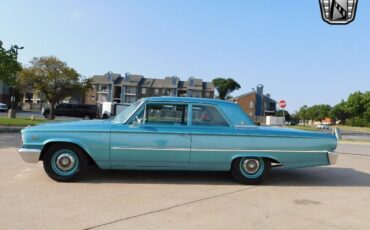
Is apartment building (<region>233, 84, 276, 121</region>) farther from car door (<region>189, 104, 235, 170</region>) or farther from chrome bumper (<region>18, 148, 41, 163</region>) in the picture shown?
chrome bumper (<region>18, 148, 41, 163</region>)

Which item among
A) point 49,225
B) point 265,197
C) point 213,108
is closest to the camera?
point 49,225

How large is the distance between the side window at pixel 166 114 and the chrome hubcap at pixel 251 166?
136 cm

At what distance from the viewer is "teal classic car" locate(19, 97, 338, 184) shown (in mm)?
6559

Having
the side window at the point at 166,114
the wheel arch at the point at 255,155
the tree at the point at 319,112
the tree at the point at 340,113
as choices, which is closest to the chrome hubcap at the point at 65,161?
the side window at the point at 166,114

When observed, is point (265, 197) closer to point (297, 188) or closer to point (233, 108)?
point (297, 188)

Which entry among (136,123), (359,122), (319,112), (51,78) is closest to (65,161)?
(136,123)

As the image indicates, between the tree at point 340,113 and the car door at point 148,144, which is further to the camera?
the tree at point 340,113

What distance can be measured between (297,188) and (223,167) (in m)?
1.40

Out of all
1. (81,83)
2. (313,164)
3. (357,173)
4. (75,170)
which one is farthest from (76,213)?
(81,83)

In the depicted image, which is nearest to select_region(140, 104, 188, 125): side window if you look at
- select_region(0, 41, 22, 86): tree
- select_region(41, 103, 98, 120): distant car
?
select_region(0, 41, 22, 86): tree

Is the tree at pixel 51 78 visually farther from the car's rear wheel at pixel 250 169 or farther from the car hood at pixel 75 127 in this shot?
the car's rear wheel at pixel 250 169

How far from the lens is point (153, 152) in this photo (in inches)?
261

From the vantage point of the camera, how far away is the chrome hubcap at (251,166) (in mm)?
7016

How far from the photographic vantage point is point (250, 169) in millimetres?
7047
